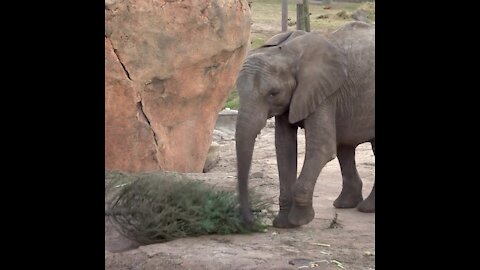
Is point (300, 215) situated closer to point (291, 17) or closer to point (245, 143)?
point (245, 143)

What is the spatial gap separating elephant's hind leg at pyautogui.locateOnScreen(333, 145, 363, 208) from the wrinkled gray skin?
43cm

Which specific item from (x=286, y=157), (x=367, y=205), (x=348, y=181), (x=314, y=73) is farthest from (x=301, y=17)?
(x=314, y=73)

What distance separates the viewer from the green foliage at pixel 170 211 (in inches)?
219

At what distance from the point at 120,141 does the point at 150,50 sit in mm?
1088

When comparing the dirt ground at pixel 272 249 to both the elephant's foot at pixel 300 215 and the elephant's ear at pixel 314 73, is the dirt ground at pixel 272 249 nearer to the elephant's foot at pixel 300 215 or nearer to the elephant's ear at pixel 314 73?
the elephant's foot at pixel 300 215

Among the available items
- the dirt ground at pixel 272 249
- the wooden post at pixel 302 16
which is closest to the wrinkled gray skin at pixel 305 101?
the dirt ground at pixel 272 249

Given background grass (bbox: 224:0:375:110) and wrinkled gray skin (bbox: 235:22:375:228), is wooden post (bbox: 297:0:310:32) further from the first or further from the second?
wrinkled gray skin (bbox: 235:22:375:228)

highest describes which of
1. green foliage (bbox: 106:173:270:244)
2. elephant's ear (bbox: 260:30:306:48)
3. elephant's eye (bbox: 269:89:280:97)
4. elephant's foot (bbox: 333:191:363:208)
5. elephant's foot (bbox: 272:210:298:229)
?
elephant's ear (bbox: 260:30:306:48)

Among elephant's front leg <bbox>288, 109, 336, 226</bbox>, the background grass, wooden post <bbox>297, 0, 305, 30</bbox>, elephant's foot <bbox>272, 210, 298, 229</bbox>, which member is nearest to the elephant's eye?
elephant's front leg <bbox>288, 109, 336, 226</bbox>

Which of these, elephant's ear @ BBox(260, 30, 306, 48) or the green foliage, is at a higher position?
elephant's ear @ BBox(260, 30, 306, 48)

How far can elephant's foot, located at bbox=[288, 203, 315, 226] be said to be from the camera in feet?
20.4

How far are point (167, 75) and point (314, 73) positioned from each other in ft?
9.60
